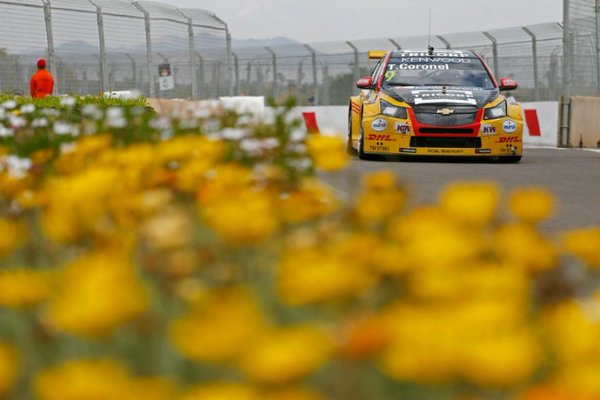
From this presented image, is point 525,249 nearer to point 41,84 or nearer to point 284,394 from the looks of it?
point 284,394

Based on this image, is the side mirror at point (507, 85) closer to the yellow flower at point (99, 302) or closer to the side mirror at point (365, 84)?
the side mirror at point (365, 84)

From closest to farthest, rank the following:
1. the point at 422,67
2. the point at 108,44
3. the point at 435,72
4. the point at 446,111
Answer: the point at 446,111
the point at 435,72
the point at 422,67
the point at 108,44

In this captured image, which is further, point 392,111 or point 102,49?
point 102,49

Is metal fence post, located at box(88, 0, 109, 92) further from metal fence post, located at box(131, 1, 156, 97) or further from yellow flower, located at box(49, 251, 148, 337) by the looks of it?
yellow flower, located at box(49, 251, 148, 337)

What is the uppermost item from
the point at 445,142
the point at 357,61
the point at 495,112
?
the point at 495,112

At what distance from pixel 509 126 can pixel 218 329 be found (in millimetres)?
13961

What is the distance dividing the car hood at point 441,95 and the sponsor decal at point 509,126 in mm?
358

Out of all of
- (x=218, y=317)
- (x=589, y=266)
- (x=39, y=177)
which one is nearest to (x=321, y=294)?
(x=218, y=317)

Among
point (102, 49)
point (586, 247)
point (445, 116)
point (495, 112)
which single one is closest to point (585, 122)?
point (495, 112)

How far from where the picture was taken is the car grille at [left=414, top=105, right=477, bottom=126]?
1486cm

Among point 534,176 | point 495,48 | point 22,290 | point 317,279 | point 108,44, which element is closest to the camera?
point 317,279

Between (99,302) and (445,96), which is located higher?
(99,302)

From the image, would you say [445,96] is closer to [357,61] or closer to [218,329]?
[218,329]

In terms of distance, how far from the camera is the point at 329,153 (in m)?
3.57
